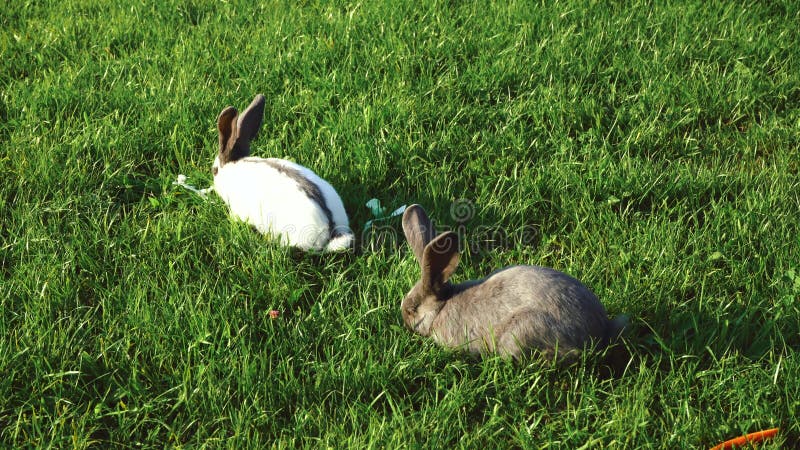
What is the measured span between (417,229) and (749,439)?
4.53ft

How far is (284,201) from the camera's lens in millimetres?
3486

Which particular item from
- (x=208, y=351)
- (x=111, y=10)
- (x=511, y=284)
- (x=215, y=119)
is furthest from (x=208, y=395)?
(x=111, y=10)

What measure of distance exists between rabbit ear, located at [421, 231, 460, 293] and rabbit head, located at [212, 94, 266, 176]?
52.0 inches

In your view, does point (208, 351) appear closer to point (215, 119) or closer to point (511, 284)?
point (511, 284)

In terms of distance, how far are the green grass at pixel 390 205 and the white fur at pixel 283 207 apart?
0.08 meters

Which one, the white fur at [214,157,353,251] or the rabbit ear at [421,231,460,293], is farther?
the white fur at [214,157,353,251]

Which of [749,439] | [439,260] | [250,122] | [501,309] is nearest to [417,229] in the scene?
[439,260]

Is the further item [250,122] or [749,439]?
[250,122]

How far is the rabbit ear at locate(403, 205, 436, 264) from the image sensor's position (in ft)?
10.2

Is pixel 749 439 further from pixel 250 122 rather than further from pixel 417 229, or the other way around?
pixel 250 122

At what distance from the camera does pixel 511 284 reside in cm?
300

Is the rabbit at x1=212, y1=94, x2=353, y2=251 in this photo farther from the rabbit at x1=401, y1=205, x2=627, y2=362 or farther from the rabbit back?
the rabbit back

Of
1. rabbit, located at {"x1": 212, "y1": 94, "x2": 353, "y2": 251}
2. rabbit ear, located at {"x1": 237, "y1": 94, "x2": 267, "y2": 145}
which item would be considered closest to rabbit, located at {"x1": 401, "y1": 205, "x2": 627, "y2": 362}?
rabbit, located at {"x1": 212, "y1": 94, "x2": 353, "y2": 251}

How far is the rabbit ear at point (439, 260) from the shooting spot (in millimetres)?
2939
